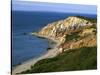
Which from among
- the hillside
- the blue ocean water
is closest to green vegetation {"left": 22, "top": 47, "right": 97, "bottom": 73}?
the hillside

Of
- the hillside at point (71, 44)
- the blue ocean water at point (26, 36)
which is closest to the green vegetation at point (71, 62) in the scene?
the hillside at point (71, 44)

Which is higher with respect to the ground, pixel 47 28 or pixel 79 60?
pixel 47 28

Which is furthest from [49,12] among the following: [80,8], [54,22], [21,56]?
[21,56]

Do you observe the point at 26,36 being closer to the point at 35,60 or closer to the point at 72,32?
the point at 35,60

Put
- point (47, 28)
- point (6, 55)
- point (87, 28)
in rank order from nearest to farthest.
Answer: point (6, 55)
point (47, 28)
point (87, 28)

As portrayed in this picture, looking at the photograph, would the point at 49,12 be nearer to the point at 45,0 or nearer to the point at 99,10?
the point at 45,0

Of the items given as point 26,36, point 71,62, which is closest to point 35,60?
point 26,36

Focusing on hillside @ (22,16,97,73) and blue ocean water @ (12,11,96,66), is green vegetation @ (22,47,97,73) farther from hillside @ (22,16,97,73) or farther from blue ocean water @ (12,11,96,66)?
blue ocean water @ (12,11,96,66)
